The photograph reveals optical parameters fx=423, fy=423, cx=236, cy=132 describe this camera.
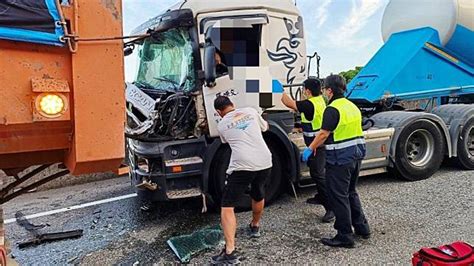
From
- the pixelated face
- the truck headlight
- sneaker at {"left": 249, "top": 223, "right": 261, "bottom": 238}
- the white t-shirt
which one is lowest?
sneaker at {"left": 249, "top": 223, "right": 261, "bottom": 238}

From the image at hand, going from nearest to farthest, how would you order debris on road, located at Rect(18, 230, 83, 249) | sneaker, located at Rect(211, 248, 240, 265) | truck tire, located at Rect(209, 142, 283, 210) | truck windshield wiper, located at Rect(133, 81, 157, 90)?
sneaker, located at Rect(211, 248, 240, 265) < debris on road, located at Rect(18, 230, 83, 249) < truck tire, located at Rect(209, 142, 283, 210) < truck windshield wiper, located at Rect(133, 81, 157, 90)

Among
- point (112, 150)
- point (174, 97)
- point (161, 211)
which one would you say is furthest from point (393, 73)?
point (112, 150)

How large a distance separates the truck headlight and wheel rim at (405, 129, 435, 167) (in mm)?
5355

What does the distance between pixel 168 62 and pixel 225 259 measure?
7.99ft

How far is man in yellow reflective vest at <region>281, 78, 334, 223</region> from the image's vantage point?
15.1 feet

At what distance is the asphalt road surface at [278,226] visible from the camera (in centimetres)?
381

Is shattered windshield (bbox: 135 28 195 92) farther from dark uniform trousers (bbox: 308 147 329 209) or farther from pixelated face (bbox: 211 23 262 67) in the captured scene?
dark uniform trousers (bbox: 308 147 329 209)

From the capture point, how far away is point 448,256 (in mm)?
2750

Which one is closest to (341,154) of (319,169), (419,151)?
(319,169)

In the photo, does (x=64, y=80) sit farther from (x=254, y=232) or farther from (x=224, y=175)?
(x=224, y=175)

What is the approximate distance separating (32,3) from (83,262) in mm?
2788

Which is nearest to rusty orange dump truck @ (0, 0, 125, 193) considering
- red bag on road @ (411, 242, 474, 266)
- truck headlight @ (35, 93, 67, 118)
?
truck headlight @ (35, 93, 67, 118)

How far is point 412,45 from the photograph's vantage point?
6531 mm

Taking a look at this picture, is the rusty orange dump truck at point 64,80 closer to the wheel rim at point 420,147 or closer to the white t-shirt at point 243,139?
the white t-shirt at point 243,139
